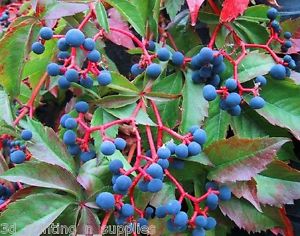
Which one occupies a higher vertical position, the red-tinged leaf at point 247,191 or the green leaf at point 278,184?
the red-tinged leaf at point 247,191

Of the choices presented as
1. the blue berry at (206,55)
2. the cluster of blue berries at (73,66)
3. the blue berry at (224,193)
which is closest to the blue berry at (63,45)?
the cluster of blue berries at (73,66)

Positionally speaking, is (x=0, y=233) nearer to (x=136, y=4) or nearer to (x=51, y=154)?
(x=51, y=154)

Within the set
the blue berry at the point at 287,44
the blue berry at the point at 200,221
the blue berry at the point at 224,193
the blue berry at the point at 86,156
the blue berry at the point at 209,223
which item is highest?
the blue berry at the point at 287,44

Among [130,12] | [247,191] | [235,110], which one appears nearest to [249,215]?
[247,191]

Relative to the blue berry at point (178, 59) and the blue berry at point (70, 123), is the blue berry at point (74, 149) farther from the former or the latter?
the blue berry at point (178, 59)

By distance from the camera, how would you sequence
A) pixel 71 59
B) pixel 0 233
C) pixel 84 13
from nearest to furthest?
pixel 0 233 → pixel 71 59 → pixel 84 13

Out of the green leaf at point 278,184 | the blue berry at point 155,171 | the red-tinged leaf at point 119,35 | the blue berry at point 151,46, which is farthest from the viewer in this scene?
the red-tinged leaf at point 119,35

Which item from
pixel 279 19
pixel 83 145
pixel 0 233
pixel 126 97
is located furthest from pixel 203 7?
pixel 0 233
